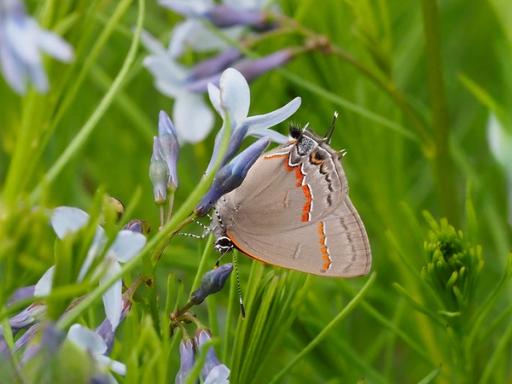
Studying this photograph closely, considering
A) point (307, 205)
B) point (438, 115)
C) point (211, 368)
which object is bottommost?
point (211, 368)

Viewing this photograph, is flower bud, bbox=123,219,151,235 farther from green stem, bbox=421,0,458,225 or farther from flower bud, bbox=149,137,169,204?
green stem, bbox=421,0,458,225

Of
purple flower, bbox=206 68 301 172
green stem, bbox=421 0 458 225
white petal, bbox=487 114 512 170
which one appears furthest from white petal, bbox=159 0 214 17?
purple flower, bbox=206 68 301 172

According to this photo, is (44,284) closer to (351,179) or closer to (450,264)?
(450,264)

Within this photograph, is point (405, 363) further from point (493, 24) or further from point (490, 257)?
point (493, 24)

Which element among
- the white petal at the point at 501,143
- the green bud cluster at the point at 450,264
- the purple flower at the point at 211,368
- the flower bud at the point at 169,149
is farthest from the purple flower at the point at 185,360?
the white petal at the point at 501,143

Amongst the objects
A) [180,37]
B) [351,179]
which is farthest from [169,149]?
[351,179]

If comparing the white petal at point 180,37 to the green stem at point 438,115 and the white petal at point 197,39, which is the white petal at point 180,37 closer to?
the white petal at point 197,39

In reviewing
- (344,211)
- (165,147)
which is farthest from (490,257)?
(165,147)
